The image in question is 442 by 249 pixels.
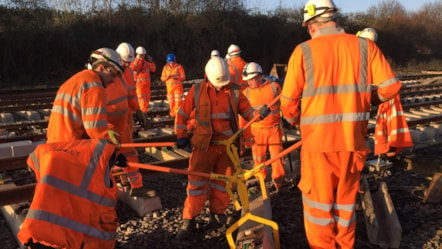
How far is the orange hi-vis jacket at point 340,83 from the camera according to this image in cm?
305

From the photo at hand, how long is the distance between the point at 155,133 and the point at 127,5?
21.5 meters

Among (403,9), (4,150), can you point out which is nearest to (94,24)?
(4,150)

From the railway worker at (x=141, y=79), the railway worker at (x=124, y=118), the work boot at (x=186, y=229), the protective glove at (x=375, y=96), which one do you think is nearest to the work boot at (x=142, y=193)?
the railway worker at (x=124, y=118)

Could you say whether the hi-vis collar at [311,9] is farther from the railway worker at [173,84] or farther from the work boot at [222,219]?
the railway worker at [173,84]

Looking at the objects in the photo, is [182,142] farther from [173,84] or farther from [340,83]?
[173,84]

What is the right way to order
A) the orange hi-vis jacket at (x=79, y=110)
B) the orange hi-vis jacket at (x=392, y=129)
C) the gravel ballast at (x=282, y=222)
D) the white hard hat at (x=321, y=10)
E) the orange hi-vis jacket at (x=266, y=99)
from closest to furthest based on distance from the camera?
the white hard hat at (x=321, y=10), the orange hi-vis jacket at (x=79, y=110), the gravel ballast at (x=282, y=222), the orange hi-vis jacket at (x=392, y=129), the orange hi-vis jacket at (x=266, y=99)

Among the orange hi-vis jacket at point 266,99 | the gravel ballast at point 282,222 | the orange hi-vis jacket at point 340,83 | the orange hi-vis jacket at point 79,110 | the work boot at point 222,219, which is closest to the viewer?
the orange hi-vis jacket at point 340,83

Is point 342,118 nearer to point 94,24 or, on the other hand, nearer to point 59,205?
point 59,205

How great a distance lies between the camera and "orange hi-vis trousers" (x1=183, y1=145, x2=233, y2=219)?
14.6ft

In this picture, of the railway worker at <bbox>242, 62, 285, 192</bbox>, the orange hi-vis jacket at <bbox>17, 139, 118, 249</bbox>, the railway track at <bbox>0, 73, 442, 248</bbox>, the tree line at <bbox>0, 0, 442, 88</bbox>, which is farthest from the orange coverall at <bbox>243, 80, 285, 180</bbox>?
the tree line at <bbox>0, 0, 442, 88</bbox>

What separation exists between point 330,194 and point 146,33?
25104mm

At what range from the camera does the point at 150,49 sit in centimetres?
2650

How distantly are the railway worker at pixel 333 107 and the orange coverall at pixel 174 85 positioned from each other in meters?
7.57

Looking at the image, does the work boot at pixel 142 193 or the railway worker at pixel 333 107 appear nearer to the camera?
the railway worker at pixel 333 107
